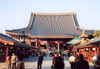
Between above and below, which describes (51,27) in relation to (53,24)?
below

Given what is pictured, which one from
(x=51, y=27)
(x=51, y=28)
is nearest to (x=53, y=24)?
(x=51, y=27)

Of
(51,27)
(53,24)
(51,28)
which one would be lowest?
(51,28)

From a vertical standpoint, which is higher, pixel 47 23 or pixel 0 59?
pixel 47 23

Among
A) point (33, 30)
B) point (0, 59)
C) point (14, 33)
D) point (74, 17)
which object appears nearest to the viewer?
point (0, 59)

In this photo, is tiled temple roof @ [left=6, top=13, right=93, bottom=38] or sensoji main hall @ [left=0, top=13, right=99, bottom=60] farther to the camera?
tiled temple roof @ [left=6, top=13, right=93, bottom=38]

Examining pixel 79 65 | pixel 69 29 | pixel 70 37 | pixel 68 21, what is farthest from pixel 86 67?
pixel 68 21

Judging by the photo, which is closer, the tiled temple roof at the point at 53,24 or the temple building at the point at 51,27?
the temple building at the point at 51,27

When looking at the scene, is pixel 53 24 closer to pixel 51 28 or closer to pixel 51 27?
pixel 51 27

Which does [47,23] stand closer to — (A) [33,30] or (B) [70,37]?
(A) [33,30]

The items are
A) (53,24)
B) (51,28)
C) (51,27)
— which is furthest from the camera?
(53,24)

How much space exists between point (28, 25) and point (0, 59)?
2644 cm

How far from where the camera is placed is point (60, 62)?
7.47 meters

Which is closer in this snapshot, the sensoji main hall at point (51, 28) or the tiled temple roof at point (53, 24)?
the sensoji main hall at point (51, 28)

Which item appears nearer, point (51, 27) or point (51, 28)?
point (51, 28)
